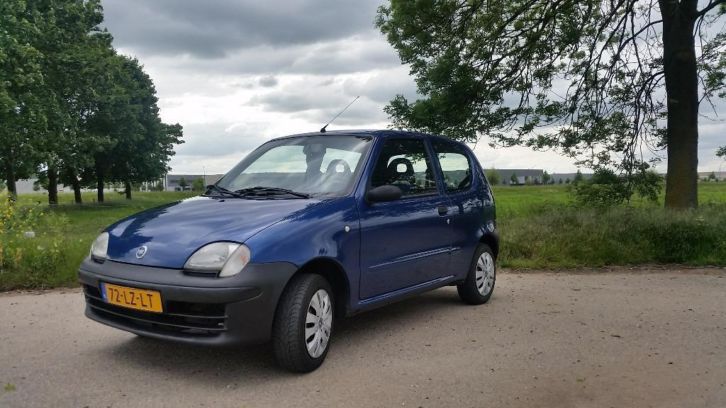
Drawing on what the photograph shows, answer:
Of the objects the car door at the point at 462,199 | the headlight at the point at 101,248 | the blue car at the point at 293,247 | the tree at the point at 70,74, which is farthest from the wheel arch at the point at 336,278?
the tree at the point at 70,74

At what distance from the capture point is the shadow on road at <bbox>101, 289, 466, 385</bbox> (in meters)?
4.07

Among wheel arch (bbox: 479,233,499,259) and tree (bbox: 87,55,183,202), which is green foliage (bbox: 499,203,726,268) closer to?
wheel arch (bbox: 479,233,499,259)

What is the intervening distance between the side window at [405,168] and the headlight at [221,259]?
1.47m

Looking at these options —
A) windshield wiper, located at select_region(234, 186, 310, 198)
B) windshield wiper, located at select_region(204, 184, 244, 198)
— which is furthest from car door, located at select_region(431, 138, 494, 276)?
windshield wiper, located at select_region(204, 184, 244, 198)

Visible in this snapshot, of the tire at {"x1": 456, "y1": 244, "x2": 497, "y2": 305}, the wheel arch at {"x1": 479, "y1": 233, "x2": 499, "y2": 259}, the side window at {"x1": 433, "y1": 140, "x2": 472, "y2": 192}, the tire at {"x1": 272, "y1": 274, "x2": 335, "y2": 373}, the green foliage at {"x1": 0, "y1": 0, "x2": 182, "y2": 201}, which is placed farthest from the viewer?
the green foliage at {"x1": 0, "y1": 0, "x2": 182, "y2": 201}

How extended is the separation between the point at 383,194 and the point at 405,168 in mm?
758

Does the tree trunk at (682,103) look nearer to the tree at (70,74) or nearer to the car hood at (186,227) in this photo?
the car hood at (186,227)

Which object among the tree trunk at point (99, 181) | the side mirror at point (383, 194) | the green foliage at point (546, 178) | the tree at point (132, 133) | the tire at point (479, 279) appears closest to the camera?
the side mirror at point (383, 194)

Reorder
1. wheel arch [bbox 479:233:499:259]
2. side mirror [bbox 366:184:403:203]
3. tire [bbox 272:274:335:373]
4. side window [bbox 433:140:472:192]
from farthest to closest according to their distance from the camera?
1. wheel arch [bbox 479:233:499:259]
2. side window [bbox 433:140:472:192]
3. side mirror [bbox 366:184:403:203]
4. tire [bbox 272:274:335:373]

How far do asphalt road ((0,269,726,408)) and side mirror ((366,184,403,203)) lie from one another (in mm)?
1179

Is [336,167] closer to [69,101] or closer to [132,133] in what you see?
[69,101]

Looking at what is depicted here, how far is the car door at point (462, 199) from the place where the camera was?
230 inches

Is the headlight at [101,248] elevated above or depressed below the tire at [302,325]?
above

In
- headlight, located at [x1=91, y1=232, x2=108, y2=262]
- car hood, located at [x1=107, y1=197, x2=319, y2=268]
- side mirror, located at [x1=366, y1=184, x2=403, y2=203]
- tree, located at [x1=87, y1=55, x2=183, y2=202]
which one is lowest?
headlight, located at [x1=91, y1=232, x2=108, y2=262]
